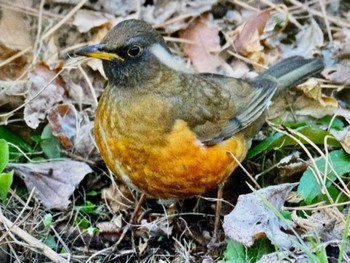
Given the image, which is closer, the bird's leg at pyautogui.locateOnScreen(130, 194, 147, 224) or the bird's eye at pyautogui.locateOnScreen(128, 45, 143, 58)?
the bird's eye at pyautogui.locateOnScreen(128, 45, 143, 58)

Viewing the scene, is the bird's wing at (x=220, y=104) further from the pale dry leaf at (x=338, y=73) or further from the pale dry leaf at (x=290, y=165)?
the pale dry leaf at (x=338, y=73)

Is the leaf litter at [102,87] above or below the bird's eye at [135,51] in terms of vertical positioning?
below

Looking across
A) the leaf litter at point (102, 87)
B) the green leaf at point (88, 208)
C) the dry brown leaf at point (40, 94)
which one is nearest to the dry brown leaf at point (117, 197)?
the leaf litter at point (102, 87)

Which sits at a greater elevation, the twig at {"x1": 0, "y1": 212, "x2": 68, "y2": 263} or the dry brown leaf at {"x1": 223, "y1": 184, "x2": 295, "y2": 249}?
the twig at {"x1": 0, "y1": 212, "x2": 68, "y2": 263}

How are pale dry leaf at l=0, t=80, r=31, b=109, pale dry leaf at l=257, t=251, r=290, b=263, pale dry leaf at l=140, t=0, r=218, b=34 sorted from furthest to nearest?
pale dry leaf at l=140, t=0, r=218, b=34
pale dry leaf at l=0, t=80, r=31, b=109
pale dry leaf at l=257, t=251, r=290, b=263

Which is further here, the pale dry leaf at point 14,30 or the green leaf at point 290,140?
the pale dry leaf at point 14,30

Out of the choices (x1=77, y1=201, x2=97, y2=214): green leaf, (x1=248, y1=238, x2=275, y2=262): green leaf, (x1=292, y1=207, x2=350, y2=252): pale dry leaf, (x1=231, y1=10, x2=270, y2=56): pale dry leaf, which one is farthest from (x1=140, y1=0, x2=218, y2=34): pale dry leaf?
(x1=248, y1=238, x2=275, y2=262): green leaf

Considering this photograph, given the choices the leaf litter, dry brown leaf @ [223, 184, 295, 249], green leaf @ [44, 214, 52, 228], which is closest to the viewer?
dry brown leaf @ [223, 184, 295, 249]

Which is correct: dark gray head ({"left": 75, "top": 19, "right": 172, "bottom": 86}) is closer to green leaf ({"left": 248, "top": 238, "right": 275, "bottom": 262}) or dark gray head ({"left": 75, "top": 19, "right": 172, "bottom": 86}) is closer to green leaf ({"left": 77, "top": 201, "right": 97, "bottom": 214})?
green leaf ({"left": 77, "top": 201, "right": 97, "bottom": 214})
